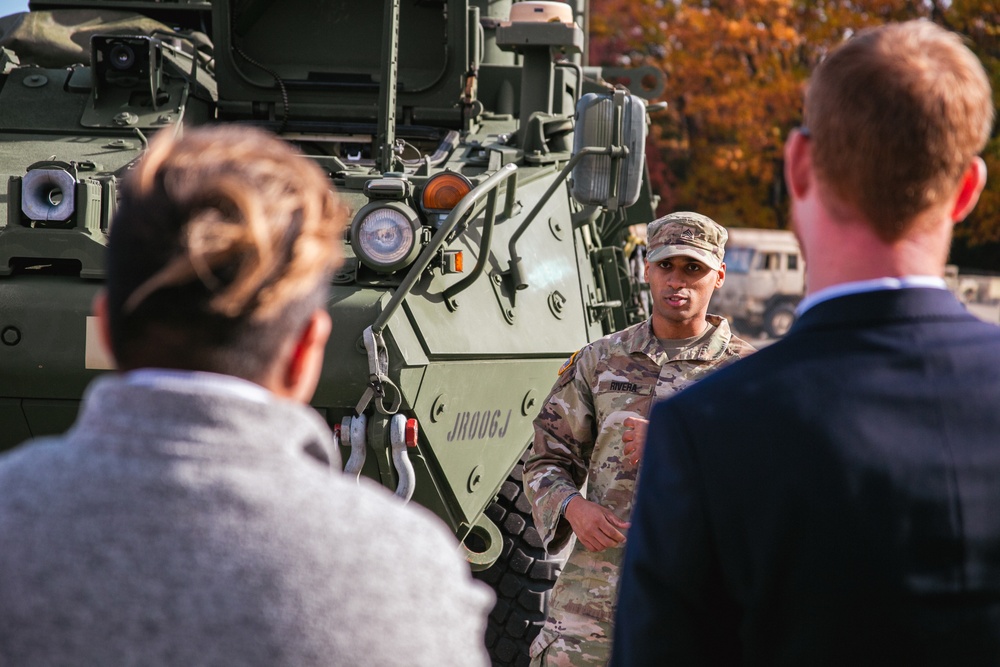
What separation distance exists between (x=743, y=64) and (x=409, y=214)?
16108 millimetres

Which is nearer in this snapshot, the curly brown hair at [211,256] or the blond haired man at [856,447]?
the curly brown hair at [211,256]


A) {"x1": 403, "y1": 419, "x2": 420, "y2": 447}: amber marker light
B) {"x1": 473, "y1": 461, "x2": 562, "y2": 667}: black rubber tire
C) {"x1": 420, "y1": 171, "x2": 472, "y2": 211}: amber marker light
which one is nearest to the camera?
{"x1": 403, "y1": 419, "x2": 420, "y2": 447}: amber marker light

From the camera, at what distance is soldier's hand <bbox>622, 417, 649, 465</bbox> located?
3.46 meters

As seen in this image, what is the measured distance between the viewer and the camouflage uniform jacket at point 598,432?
346 centimetres

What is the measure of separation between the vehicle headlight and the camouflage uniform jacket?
100 cm

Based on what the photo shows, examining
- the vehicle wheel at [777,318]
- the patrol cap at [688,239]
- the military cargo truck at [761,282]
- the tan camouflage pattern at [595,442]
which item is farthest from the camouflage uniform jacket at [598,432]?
the vehicle wheel at [777,318]

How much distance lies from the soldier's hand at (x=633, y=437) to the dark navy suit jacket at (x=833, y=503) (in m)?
1.75

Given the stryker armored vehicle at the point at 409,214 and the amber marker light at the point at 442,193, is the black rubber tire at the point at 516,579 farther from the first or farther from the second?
the amber marker light at the point at 442,193

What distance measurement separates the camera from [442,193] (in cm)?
469

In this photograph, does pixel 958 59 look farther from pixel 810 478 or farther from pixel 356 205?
pixel 356 205

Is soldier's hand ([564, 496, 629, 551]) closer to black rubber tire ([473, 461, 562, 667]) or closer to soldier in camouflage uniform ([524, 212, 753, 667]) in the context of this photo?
soldier in camouflage uniform ([524, 212, 753, 667])

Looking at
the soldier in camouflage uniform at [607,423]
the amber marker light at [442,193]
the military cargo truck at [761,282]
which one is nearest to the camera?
the soldier in camouflage uniform at [607,423]

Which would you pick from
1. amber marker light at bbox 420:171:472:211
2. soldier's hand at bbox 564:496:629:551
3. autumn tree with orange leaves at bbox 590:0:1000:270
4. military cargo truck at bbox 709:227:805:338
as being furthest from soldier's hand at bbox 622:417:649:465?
military cargo truck at bbox 709:227:805:338

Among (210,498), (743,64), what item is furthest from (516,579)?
(743,64)
